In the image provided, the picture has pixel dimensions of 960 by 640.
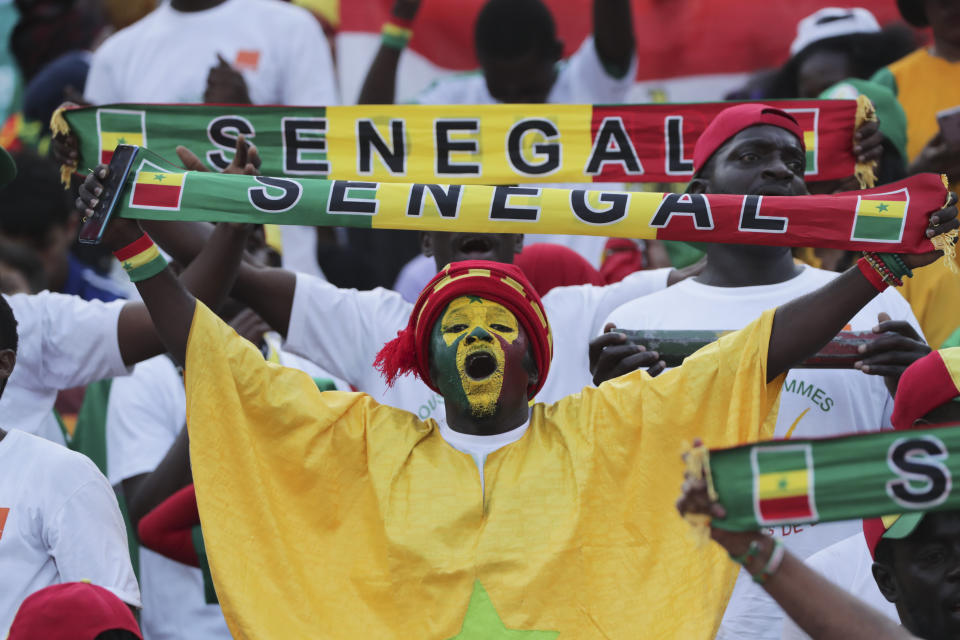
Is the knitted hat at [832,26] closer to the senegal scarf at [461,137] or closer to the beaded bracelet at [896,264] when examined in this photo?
the senegal scarf at [461,137]

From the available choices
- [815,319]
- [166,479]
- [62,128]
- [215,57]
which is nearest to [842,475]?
[815,319]

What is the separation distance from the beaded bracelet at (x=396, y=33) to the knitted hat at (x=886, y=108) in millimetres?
1985

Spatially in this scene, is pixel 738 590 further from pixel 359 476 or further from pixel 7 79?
pixel 7 79

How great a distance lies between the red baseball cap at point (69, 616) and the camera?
3287 millimetres

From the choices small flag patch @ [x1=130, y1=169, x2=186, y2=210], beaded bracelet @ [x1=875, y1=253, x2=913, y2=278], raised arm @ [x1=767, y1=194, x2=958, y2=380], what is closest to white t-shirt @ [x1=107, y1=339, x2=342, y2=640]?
small flag patch @ [x1=130, y1=169, x2=186, y2=210]

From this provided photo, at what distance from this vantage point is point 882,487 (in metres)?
2.91

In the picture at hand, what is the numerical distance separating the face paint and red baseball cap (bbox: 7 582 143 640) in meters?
1.15

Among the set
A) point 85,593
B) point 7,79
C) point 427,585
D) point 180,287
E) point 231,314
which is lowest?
point 7,79

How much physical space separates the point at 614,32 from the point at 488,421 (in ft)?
9.72

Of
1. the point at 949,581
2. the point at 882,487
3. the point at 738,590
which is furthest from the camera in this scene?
the point at 738,590

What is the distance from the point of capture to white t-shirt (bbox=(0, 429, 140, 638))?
12.4 feet

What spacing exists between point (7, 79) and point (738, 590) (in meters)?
7.11

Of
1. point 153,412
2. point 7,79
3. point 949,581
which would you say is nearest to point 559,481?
point 949,581

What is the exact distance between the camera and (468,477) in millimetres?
4031
